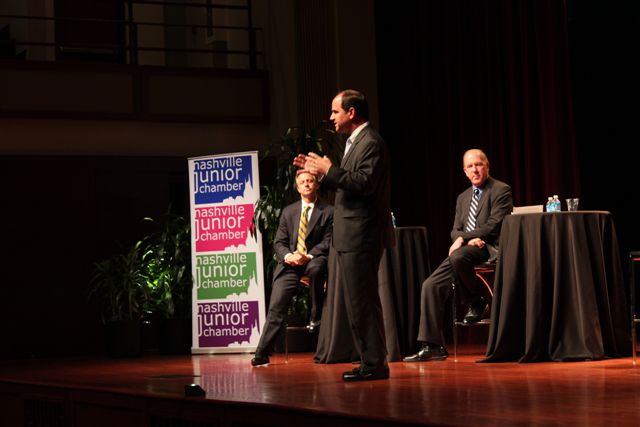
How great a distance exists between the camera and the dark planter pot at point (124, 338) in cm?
874

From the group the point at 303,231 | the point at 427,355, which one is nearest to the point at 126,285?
the point at 303,231

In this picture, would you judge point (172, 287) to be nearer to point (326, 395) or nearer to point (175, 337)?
point (175, 337)

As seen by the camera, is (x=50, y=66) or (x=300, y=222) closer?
(x=300, y=222)

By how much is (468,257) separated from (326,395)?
2.27 metres

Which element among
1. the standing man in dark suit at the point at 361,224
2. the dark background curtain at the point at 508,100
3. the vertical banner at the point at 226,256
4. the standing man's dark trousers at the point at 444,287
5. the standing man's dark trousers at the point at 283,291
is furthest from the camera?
the vertical banner at the point at 226,256

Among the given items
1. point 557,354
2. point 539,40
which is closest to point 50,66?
point 539,40

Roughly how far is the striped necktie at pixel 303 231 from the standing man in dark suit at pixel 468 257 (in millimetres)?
910

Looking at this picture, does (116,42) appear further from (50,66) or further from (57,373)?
(57,373)

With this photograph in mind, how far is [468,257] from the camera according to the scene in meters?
6.25

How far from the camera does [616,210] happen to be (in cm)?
720

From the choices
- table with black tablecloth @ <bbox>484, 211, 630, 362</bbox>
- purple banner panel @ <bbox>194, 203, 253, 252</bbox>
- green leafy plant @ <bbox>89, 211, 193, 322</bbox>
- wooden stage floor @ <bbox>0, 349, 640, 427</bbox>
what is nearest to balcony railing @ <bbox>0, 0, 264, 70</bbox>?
green leafy plant @ <bbox>89, 211, 193, 322</bbox>

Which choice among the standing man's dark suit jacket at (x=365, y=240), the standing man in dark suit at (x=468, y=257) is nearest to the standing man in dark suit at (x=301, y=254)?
the standing man in dark suit at (x=468, y=257)

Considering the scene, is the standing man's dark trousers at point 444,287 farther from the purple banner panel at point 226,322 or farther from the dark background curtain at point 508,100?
the purple banner panel at point 226,322

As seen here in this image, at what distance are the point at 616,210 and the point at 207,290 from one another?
3.22m
